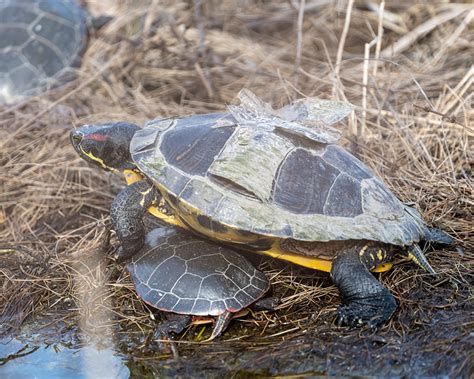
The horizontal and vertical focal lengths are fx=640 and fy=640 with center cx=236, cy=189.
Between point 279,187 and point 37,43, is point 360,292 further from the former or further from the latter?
point 37,43

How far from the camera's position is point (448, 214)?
12.6ft

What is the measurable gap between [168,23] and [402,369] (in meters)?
4.85

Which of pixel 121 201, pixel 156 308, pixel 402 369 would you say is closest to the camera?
pixel 402 369

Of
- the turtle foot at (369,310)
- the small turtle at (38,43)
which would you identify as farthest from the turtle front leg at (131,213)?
the small turtle at (38,43)

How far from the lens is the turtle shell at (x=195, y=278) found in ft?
10.0

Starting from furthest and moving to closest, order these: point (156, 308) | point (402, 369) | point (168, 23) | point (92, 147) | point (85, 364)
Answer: point (168, 23) < point (92, 147) < point (156, 308) < point (85, 364) < point (402, 369)

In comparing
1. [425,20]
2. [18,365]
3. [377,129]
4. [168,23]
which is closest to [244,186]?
[18,365]

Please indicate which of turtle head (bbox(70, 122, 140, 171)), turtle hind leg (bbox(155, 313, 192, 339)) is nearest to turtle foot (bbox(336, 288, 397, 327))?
turtle hind leg (bbox(155, 313, 192, 339))

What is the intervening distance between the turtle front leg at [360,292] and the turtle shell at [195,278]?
384 mm

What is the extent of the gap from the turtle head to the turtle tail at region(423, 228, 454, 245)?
171 cm

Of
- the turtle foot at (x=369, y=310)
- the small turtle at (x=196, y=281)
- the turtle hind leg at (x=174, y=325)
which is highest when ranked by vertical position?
the small turtle at (x=196, y=281)

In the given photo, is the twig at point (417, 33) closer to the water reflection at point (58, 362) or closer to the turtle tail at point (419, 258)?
the turtle tail at point (419, 258)

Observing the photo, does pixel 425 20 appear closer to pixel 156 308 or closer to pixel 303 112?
pixel 303 112

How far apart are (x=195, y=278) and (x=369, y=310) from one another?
2.78 ft
